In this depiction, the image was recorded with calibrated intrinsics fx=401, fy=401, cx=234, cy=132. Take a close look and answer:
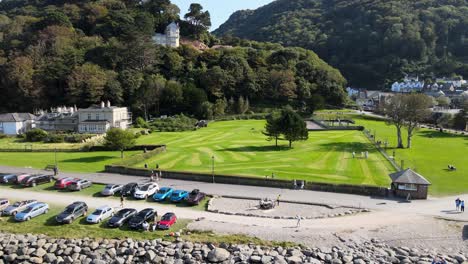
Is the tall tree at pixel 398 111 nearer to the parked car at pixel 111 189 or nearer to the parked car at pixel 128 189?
the parked car at pixel 128 189

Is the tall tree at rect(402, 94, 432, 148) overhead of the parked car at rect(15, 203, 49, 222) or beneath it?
overhead

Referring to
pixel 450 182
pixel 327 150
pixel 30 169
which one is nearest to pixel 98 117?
pixel 30 169

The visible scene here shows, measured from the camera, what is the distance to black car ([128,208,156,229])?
26797 millimetres

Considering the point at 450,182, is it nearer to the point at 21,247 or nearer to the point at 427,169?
the point at 427,169

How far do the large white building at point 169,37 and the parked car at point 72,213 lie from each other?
97761 mm

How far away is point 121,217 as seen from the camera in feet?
90.8

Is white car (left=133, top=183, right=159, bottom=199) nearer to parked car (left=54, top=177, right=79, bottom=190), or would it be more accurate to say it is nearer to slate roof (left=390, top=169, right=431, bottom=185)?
parked car (left=54, top=177, right=79, bottom=190)

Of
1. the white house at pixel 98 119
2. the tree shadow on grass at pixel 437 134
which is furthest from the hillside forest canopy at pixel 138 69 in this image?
the tree shadow on grass at pixel 437 134

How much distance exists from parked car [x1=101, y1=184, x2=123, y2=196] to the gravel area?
869 centimetres

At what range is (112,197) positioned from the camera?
33781 mm

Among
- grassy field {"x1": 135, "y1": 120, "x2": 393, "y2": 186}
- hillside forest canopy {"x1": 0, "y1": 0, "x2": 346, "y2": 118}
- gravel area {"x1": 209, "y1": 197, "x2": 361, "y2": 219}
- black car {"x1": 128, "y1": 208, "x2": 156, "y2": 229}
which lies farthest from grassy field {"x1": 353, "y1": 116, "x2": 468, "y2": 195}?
hillside forest canopy {"x1": 0, "y1": 0, "x2": 346, "y2": 118}

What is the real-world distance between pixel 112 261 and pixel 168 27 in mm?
106924

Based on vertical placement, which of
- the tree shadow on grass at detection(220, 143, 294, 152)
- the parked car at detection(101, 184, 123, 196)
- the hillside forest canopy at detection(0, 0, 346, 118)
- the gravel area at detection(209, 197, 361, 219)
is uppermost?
the hillside forest canopy at detection(0, 0, 346, 118)

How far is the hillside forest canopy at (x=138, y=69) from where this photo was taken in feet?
311
